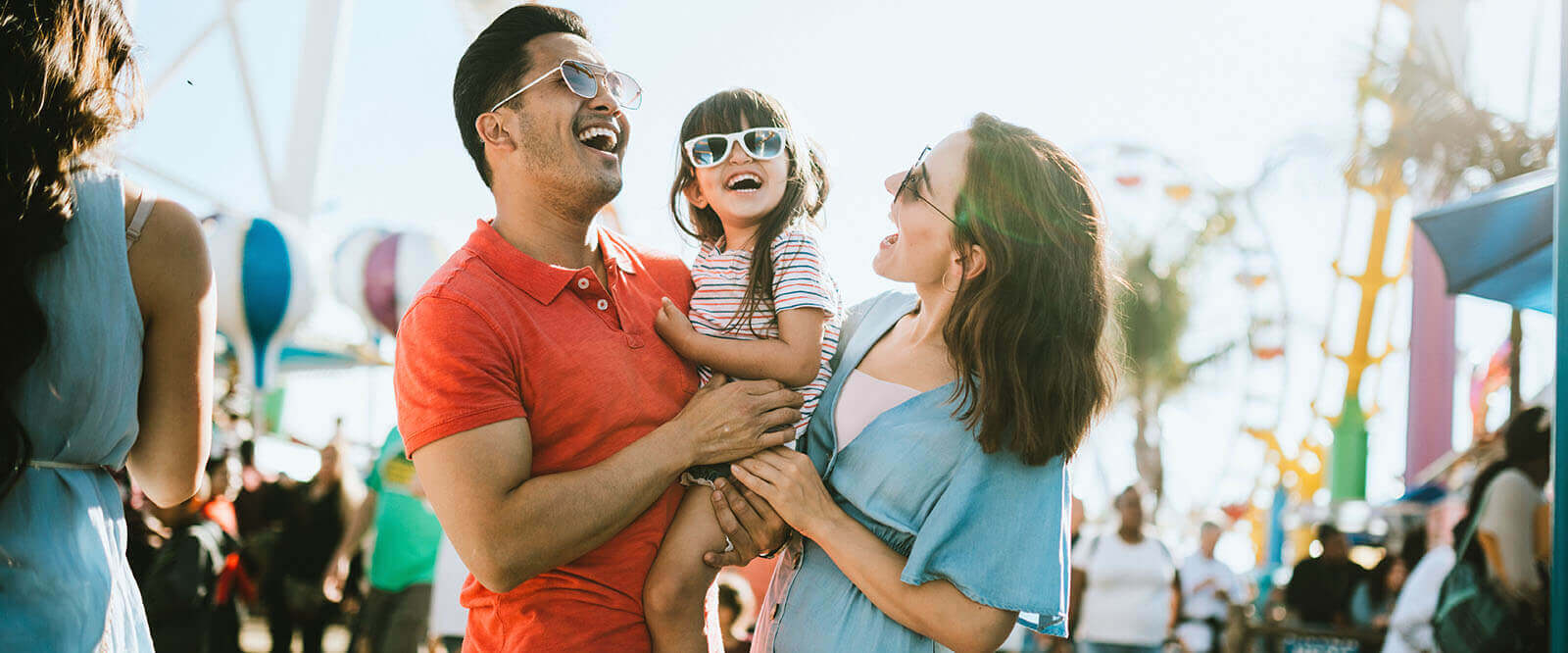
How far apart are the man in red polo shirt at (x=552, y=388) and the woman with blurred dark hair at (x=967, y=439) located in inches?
5.6

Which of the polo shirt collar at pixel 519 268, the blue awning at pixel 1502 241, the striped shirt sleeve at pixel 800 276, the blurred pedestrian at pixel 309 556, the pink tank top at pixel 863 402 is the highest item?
the blue awning at pixel 1502 241

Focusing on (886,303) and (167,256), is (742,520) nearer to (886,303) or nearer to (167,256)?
(886,303)

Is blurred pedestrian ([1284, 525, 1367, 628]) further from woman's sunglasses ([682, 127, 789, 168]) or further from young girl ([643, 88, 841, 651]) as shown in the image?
woman's sunglasses ([682, 127, 789, 168])

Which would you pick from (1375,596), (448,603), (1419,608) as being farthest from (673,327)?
(1375,596)

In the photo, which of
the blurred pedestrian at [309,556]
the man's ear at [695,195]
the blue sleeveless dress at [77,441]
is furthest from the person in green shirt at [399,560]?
the blue sleeveless dress at [77,441]

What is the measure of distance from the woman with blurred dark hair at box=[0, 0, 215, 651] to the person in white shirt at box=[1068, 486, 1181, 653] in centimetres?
638

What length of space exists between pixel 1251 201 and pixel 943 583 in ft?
75.4

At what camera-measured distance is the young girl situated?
221cm

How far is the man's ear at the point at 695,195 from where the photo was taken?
2.72 m

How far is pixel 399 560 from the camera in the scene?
6473mm

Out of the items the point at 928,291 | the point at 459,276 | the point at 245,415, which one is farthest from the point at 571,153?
the point at 245,415

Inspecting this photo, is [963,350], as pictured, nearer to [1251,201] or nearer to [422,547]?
[422,547]

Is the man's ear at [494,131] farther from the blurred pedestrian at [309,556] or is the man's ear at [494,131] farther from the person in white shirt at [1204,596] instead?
the person in white shirt at [1204,596]

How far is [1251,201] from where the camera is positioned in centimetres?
2317
